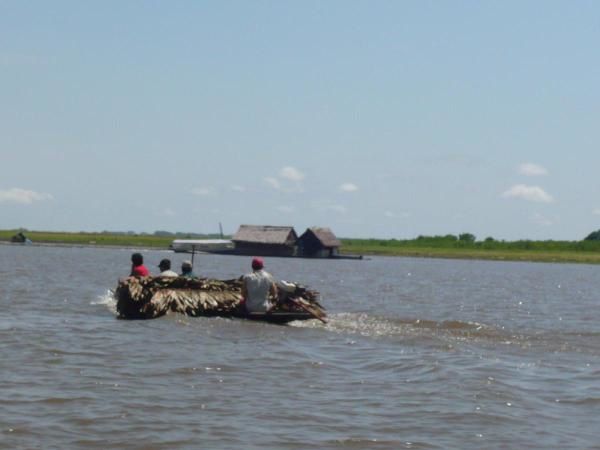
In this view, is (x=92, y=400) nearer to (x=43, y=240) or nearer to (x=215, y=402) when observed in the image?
(x=215, y=402)

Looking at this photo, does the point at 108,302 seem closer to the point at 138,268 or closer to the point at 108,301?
the point at 108,301

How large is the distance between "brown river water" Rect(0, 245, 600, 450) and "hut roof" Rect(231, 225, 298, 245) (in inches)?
2893

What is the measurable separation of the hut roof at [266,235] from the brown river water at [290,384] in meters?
73.5

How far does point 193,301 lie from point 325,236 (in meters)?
78.9

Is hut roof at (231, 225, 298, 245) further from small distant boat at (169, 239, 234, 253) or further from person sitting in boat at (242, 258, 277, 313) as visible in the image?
person sitting in boat at (242, 258, 277, 313)

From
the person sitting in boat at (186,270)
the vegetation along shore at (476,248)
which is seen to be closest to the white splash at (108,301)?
the person sitting in boat at (186,270)

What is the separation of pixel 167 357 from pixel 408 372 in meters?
3.67

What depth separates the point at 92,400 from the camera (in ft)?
38.4

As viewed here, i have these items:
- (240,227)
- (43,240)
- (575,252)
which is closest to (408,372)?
(240,227)

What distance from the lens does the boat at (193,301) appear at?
2150 centimetres

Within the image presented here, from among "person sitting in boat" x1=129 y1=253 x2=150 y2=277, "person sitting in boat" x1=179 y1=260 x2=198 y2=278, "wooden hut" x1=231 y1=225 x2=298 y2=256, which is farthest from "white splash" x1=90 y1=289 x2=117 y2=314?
"wooden hut" x1=231 y1=225 x2=298 y2=256

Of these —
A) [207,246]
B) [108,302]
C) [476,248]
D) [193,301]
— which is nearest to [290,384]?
[193,301]

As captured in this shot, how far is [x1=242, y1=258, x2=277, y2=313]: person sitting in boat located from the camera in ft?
71.1

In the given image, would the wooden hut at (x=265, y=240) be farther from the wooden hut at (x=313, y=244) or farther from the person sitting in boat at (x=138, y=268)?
the person sitting in boat at (x=138, y=268)
